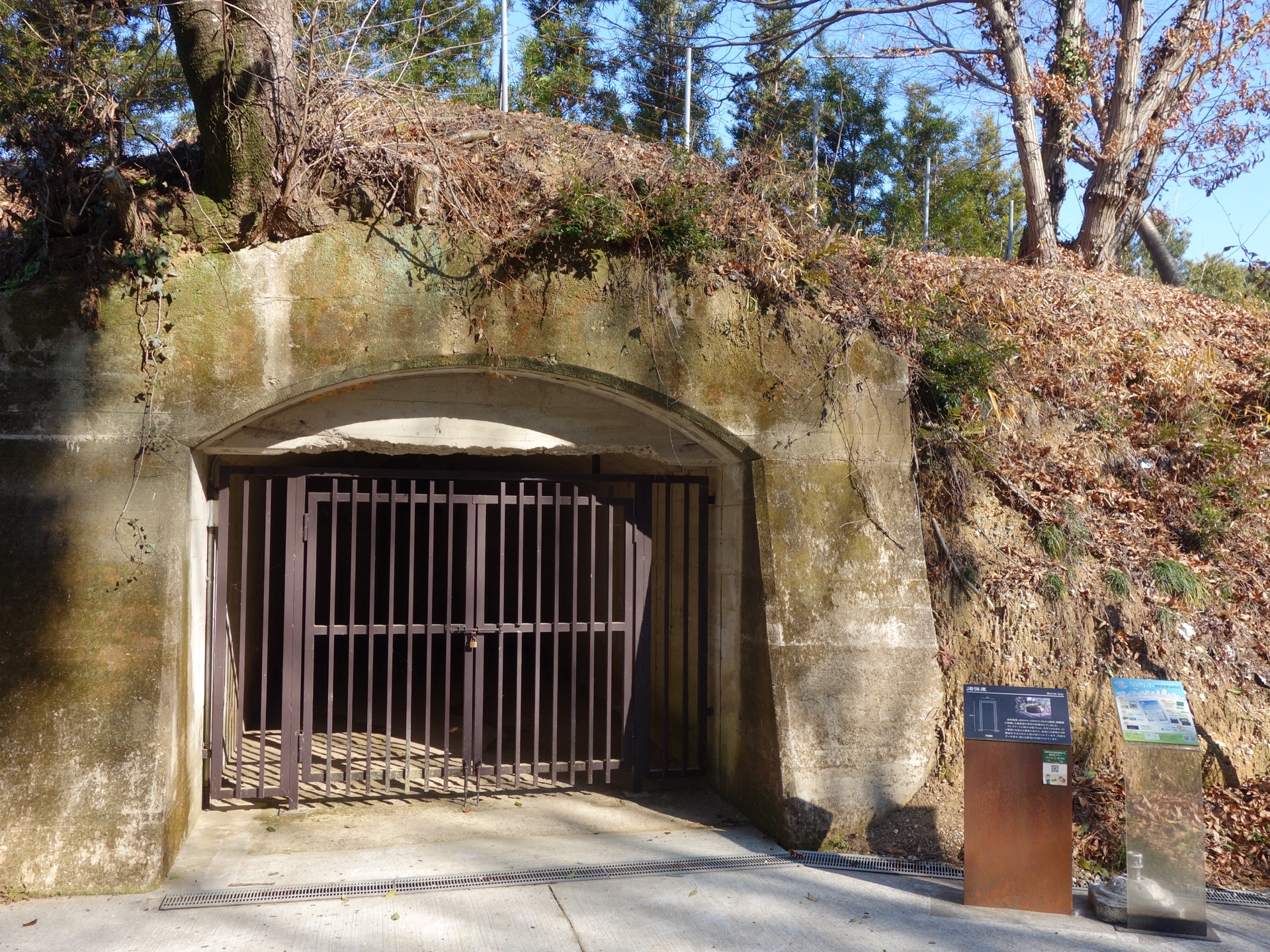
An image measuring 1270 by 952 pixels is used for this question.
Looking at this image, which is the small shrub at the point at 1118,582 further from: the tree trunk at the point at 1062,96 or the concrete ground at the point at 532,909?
the tree trunk at the point at 1062,96

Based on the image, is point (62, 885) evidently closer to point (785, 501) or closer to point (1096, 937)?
point (785, 501)

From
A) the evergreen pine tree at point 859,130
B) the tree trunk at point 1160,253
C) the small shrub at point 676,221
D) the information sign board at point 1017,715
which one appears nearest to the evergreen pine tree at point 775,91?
the evergreen pine tree at point 859,130

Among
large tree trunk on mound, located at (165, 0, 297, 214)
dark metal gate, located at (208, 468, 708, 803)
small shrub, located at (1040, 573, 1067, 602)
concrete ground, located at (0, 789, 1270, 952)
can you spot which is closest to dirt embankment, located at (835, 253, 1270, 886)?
small shrub, located at (1040, 573, 1067, 602)

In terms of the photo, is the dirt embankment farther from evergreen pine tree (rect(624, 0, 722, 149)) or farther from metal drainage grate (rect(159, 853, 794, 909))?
evergreen pine tree (rect(624, 0, 722, 149))

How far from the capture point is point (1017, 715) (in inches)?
180

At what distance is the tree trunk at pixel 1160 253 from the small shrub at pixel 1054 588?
9.21 m

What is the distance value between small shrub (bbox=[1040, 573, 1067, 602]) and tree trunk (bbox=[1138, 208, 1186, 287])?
9.21 m

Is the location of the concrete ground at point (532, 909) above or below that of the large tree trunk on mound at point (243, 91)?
below

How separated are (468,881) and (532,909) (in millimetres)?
490

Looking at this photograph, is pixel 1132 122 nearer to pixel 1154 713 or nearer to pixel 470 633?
pixel 1154 713

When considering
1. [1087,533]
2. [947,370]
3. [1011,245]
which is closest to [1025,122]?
[1011,245]

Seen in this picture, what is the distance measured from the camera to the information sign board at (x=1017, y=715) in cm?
450

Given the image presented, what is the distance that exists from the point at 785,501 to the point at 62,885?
14.5ft

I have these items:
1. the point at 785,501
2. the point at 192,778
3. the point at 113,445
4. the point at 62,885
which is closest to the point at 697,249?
the point at 785,501
